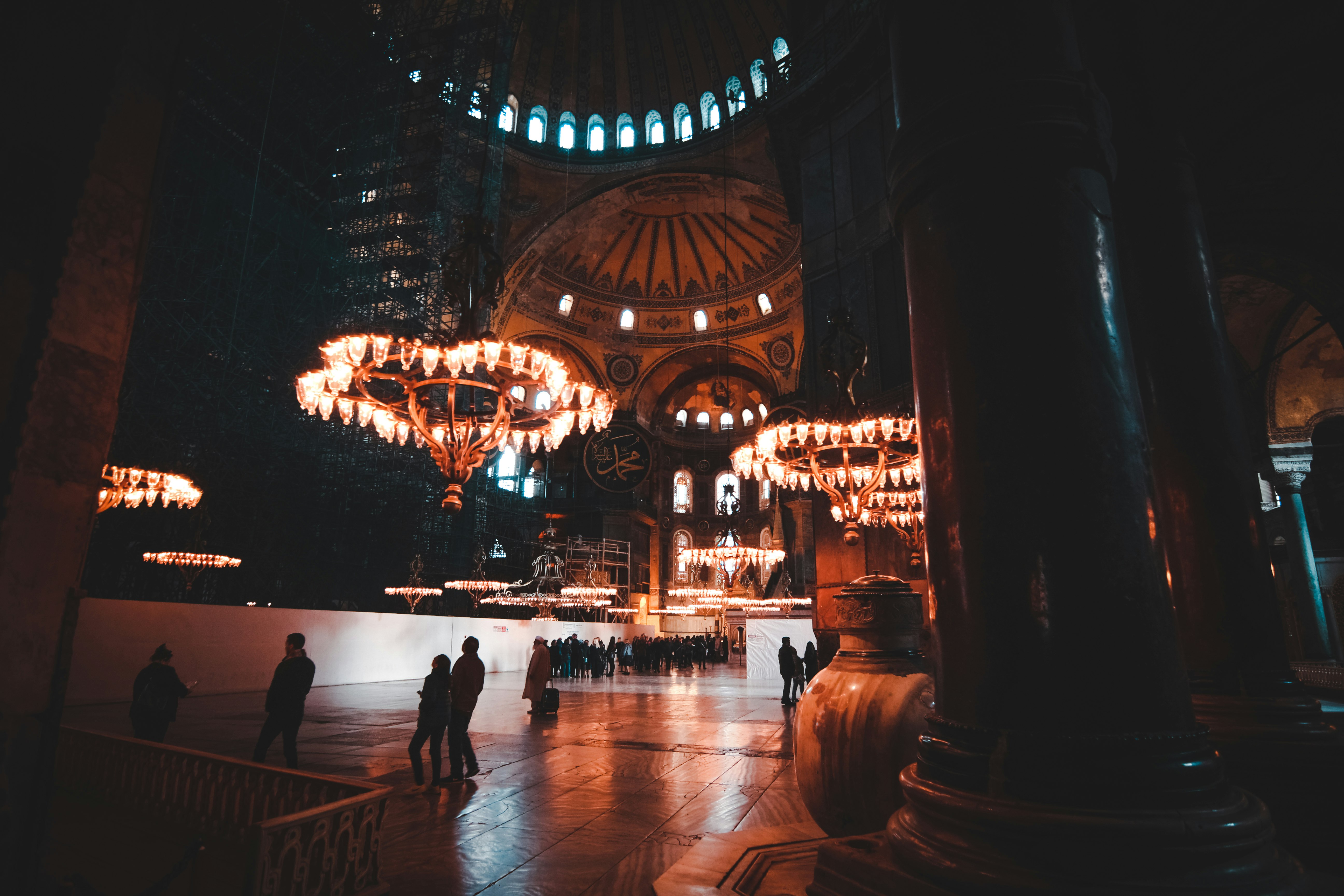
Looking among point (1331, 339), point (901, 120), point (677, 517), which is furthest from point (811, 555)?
point (901, 120)

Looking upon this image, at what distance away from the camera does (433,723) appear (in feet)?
16.1

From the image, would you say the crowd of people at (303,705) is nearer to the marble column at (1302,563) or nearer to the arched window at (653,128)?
the marble column at (1302,563)

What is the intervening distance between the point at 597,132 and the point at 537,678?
20.8 metres

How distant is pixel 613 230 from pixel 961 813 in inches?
1022

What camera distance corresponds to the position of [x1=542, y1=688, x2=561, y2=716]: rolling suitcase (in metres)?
8.48

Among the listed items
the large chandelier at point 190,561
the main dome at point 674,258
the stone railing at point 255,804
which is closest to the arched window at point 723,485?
the main dome at point 674,258

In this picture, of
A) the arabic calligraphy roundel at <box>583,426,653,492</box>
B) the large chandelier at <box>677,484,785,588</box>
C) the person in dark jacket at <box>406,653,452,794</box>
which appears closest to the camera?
the person in dark jacket at <box>406,653,452,794</box>

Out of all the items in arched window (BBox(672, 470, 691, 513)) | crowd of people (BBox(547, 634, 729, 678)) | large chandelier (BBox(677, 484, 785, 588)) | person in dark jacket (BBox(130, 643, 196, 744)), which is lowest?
crowd of people (BBox(547, 634, 729, 678))

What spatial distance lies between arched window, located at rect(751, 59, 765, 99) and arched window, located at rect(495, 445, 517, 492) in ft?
50.6

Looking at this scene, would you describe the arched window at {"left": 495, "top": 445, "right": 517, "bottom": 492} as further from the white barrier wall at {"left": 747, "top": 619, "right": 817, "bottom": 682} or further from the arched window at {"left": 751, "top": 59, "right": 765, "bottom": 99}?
the arched window at {"left": 751, "top": 59, "right": 765, "bottom": 99}

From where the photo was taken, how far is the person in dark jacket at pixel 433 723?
4832mm

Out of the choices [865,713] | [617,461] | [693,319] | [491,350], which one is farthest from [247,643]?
[693,319]

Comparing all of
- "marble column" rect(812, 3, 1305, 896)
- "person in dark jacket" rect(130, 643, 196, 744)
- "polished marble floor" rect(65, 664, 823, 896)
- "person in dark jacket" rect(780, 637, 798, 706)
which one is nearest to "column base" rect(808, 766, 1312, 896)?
"marble column" rect(812, 3, 1305, 896)

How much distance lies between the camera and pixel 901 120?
199 cm
